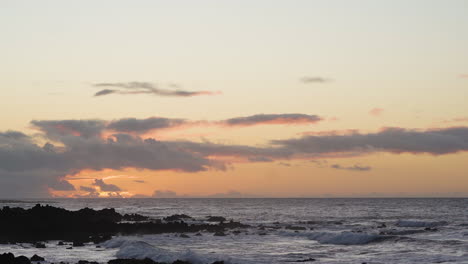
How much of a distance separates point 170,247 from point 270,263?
14485 mm

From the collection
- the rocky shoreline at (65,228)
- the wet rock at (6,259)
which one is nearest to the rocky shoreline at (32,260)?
the wet rock at (6,259)

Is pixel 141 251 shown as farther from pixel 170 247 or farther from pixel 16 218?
pixel 16 218

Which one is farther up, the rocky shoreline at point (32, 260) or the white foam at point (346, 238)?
the rocky shoreline at point (32, 260)

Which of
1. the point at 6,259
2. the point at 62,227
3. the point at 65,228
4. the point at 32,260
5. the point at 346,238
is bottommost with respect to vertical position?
the point at 346,238

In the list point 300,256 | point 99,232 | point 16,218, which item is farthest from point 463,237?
point 16,218

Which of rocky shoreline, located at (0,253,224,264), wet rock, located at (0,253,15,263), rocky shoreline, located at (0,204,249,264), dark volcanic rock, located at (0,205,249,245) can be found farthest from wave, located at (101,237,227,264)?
wet rock, located at (0,253,15,263)

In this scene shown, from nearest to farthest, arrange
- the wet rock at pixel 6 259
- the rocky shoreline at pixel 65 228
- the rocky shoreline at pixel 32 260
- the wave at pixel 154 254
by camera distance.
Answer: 1. the wet rock at pixel 6 259
2. the rocky shoreline at pixel 32 260
3. the wave at pixel 154 254
4. the rocky shoreline at pixel 65 228

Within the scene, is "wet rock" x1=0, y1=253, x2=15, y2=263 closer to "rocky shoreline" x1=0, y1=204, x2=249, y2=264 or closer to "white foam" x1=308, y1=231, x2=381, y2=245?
"rocky shoreline" x1=0, y1=204, x2=249, y2=264

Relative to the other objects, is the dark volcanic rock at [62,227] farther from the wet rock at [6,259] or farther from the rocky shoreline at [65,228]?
the wet rock at [6,259]

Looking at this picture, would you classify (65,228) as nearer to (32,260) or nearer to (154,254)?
(154,254)

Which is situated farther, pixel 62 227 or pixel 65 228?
pixel 65 228

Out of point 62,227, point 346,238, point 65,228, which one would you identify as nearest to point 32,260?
point 62,227

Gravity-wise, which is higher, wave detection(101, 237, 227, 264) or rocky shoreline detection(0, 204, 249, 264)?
rocky shoreline detection(0, 204, 249, 264)

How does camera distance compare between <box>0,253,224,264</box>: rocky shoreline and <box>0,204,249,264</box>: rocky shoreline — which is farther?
<box>0,204,249,264</box>: rocky shoreline
